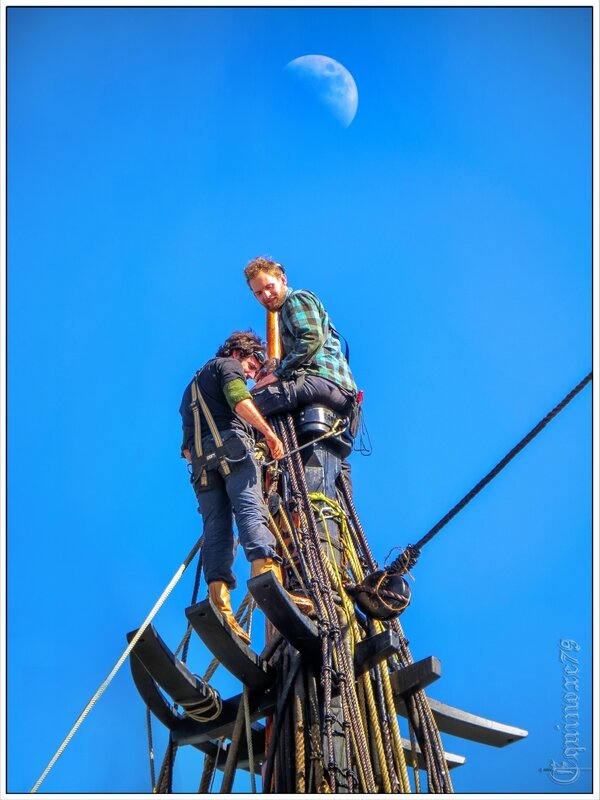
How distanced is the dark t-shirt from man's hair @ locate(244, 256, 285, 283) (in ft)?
2.76

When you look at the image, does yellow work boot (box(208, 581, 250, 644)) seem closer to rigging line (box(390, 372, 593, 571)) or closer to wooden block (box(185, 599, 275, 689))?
wooden block (box(185, 599, 275, 689))

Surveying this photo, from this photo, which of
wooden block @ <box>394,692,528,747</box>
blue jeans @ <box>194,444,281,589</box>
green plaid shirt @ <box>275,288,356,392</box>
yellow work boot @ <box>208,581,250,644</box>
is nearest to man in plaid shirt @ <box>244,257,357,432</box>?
green plaid shirt @ <box>275,288,356,392</box>

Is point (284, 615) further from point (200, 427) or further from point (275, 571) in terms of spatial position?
point (200, 427)

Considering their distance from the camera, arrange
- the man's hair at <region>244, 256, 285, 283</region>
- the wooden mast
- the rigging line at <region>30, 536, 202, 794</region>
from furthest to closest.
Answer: the wooden mast < the man's hair at <region>244, 256, 285, 283</region> < the rigging line at <region>30, 536, 202, 794</region>

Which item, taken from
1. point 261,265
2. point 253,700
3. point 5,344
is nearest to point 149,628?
point 253,700

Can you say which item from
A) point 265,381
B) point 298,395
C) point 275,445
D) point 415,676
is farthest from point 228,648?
point 265,381

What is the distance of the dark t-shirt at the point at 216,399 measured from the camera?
662 cm

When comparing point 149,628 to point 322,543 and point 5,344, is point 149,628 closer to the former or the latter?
point 322,543

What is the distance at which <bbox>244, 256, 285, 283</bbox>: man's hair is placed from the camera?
289 inches

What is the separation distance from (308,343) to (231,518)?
4.55 feet

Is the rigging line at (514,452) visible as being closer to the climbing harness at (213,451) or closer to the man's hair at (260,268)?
the climbing harness at (213,451)

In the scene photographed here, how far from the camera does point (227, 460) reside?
6.28 metres

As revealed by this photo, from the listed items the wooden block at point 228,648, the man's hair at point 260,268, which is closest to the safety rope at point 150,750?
the wooden block at point 228,648

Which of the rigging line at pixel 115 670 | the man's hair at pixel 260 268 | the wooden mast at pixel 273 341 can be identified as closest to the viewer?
the rigging line at pixel 115 670
